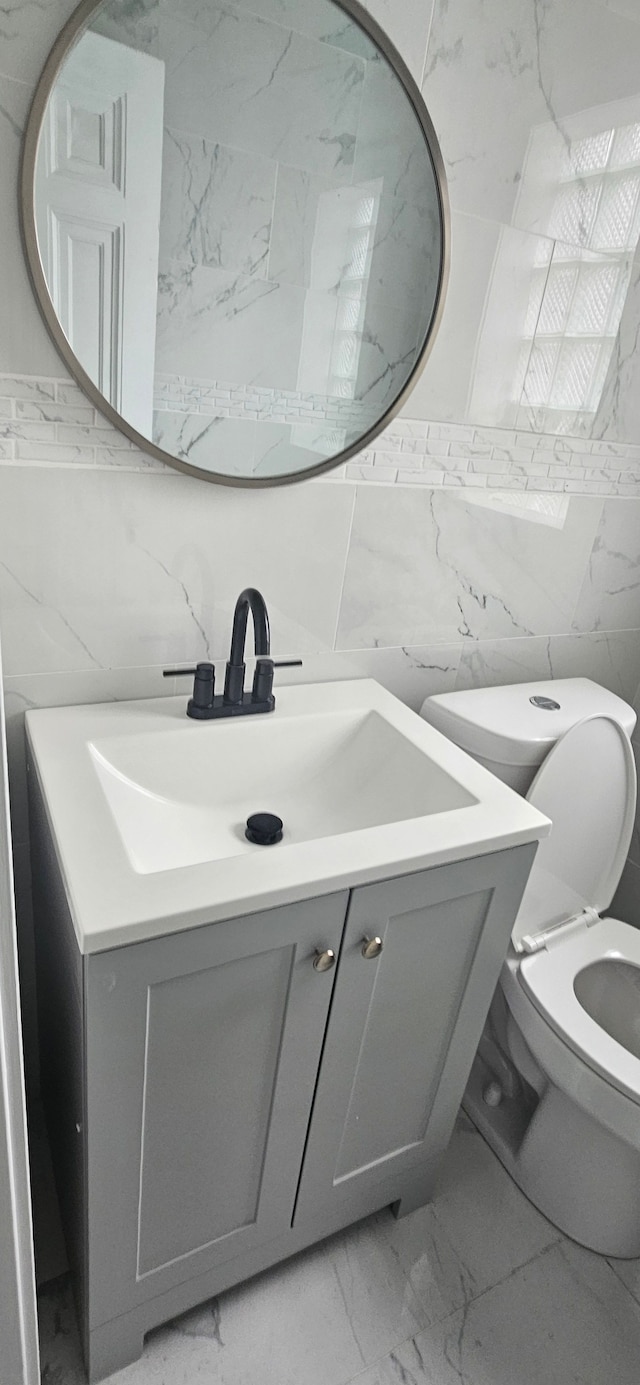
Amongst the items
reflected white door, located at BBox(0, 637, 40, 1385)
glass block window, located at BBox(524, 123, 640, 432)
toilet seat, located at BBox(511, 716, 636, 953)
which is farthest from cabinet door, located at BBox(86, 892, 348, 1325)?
glass block window, located at BBox(524, 123, 640, 432)

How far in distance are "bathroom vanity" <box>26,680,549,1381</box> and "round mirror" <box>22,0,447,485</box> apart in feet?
1.59

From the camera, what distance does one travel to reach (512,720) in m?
1.47

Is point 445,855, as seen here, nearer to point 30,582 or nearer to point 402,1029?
point 402,1029

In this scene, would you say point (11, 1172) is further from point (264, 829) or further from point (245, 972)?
point (264, 829)

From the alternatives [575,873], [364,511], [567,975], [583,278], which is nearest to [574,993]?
[567,975]

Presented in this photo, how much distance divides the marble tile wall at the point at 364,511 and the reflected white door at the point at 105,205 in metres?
0.04

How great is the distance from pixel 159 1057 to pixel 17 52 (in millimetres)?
1216

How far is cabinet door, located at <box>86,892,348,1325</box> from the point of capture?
0.91 metres

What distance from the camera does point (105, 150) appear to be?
100 centimetres

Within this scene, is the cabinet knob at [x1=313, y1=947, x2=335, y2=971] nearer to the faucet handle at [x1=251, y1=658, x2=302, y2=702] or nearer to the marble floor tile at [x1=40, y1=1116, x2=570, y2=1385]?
the faucet handle at [x1=251, y1=658, x2=302, y2=702]

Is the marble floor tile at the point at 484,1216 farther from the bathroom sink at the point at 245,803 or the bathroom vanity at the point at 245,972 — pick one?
the bathroom sink at the point at 245,803

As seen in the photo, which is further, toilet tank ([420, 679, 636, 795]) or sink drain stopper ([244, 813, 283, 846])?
toilet tank ([420, 679, 636, 795])

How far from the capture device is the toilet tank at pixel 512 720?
1431mm

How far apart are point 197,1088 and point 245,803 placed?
1.40 feet
